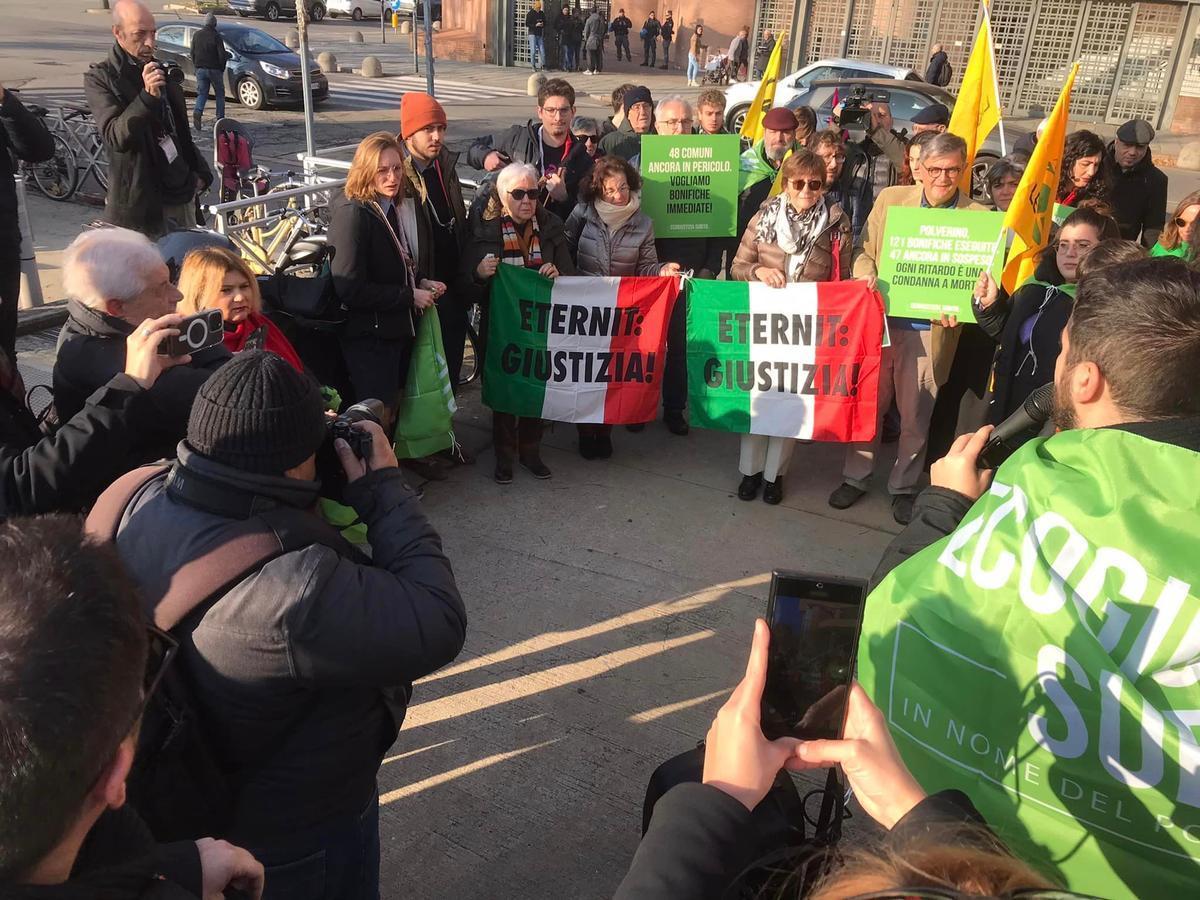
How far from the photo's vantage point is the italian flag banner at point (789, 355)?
16.8 ft

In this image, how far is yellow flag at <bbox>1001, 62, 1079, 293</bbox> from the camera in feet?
14.7

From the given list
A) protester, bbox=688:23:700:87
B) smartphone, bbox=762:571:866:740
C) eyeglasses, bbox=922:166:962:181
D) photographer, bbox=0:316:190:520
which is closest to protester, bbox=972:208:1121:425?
eyeglasses, bbox=922:166:962:181

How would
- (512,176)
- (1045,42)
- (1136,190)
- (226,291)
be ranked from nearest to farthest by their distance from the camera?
1. (226,291)
2. (512,176)
3. (1136,190)
4. (1045,42)

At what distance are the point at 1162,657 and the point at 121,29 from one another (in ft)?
23.1

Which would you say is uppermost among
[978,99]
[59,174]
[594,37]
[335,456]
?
[594,37]

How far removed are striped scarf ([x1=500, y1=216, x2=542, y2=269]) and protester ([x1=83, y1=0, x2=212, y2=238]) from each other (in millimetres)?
2833

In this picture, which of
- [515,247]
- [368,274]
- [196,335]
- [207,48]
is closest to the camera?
[196,335]

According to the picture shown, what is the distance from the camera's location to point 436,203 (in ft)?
17.4

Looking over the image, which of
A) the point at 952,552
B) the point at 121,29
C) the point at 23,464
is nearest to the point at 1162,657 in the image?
the point at 952,552

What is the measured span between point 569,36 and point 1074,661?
104 ft

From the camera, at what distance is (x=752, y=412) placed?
5.26m

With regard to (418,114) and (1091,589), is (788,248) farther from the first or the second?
(1091,589)

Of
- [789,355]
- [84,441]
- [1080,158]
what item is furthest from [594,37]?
[84,441]

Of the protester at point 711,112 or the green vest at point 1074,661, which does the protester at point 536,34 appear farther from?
the green vest at point 1074,661
